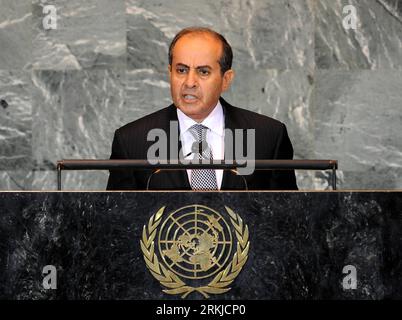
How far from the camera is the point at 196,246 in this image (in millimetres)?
3910

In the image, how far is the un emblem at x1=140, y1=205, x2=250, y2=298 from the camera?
389 cm

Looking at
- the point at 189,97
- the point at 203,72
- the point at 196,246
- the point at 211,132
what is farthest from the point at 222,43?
the point at 196,246

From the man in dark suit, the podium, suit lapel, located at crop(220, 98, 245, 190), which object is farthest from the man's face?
the podium

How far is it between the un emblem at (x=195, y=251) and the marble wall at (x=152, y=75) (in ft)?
11.4

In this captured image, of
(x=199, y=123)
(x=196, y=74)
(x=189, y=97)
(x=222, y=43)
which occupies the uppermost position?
(x=222, y=43)

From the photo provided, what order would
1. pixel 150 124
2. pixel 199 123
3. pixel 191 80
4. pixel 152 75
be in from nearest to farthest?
pixel 191 80
pixel 199 123
pixel 150 124
pixel 152 75

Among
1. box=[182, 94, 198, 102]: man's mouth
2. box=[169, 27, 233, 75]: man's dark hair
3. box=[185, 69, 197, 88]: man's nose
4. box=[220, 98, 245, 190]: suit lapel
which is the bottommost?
box=[220, 98, 245, 190]: suit lapel

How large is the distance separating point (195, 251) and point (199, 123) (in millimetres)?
1436

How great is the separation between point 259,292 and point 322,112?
12.5ft

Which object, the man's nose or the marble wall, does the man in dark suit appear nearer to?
the man's nose

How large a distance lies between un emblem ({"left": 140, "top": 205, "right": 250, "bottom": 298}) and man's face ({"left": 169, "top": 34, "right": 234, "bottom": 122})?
134 centimetres

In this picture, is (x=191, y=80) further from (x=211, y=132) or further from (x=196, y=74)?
(x=211, y=132)

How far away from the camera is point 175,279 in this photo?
3.89 meters
